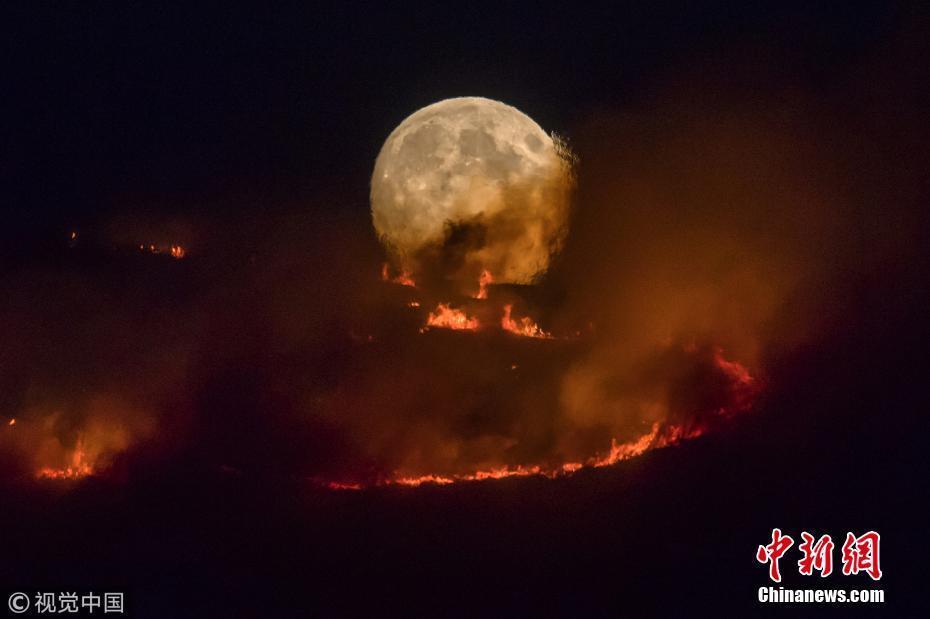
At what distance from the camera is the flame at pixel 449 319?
1956 centimetres

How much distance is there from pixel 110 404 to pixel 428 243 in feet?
28.9

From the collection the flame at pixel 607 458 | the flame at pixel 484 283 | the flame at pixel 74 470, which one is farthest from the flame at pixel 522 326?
the flame at pixel 74 470

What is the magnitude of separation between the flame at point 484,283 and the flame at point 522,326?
795mm

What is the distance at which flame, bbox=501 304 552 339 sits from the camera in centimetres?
1911

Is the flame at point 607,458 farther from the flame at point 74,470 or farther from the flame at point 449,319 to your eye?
the flame at point 74,470

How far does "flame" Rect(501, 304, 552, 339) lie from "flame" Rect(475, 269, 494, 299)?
79 cm

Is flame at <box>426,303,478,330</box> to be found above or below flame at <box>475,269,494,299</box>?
below

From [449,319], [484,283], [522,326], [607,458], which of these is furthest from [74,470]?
[607,458]

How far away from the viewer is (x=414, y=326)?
19469 millimetres

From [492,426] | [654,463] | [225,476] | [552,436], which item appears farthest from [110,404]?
[654,463]

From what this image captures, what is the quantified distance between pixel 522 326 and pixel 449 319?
2033mm

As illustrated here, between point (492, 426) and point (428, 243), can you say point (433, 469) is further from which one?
point (428, 243)

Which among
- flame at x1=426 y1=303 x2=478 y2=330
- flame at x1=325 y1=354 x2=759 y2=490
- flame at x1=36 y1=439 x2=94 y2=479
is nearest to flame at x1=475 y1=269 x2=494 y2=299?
flame at x1=426 y1=303 x2=478 y2=330

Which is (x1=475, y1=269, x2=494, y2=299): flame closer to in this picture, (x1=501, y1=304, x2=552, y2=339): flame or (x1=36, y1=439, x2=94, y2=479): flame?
(x1=501, y1=304, x2=552, y2=339): flame
